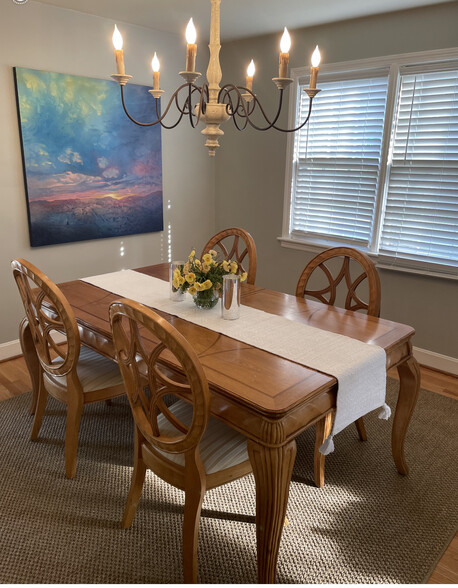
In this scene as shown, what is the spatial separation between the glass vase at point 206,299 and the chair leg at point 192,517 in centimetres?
79

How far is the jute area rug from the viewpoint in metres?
1.63

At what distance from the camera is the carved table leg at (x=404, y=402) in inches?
76.1

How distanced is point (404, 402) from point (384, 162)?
1.90 meters

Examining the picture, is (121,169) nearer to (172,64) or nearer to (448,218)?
(172,64)

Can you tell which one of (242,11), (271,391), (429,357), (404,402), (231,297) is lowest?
(429,357)

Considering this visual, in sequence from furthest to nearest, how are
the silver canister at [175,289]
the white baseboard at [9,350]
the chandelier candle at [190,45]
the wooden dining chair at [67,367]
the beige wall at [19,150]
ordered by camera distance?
the white baseboard at [9,350] < the beige wall at [19,150] < the silver canister at [175,289] < the wooden dining chair at [67,367] < the chandelier candle at [190,45]

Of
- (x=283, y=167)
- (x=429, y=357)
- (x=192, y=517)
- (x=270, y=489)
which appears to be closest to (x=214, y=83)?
(x=270, y=489)

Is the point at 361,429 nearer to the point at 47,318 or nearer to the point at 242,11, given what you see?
the point at 47,318

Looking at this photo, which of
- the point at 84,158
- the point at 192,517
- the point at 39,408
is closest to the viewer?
the point at 192,517

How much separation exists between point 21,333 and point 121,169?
172cm

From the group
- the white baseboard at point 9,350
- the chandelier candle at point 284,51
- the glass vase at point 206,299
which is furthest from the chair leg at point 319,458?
the white baseboard at point 9,350

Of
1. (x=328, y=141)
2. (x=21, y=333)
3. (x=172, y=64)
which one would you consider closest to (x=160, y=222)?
(x=172, y=64)

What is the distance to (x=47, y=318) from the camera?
76.2 inches

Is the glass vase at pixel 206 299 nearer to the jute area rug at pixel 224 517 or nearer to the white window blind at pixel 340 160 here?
the jute area rug at pixel 224 517
